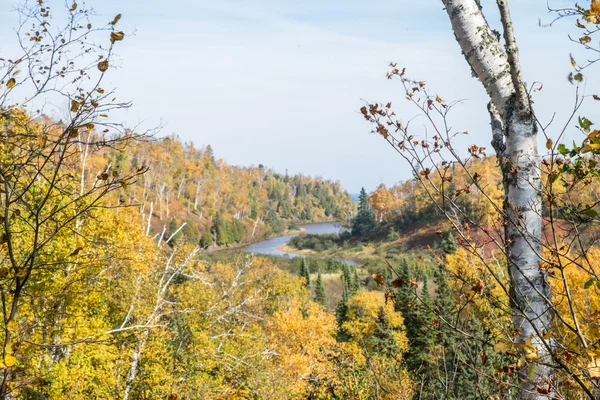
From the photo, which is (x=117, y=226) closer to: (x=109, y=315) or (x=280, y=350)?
(x=109, y=315)

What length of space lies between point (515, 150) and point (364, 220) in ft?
205

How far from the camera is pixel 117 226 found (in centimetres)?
938

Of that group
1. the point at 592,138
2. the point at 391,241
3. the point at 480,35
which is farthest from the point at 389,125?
the point at 391,241

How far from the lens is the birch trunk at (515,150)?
198cm

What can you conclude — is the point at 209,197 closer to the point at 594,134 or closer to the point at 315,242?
the point at 315,242

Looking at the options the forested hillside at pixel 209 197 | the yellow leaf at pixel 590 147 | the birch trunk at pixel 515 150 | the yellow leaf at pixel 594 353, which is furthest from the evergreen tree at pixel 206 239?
the yellow leaf at pixel 594 353

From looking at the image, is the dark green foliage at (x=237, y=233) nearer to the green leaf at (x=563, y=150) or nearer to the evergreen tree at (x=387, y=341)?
the evergreen tree at (x=387, y=341)

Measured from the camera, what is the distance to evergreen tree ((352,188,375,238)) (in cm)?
6275

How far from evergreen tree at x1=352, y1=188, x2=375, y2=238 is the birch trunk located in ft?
198

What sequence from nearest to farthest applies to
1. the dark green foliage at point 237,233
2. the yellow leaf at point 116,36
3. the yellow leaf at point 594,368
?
the yellow leaf at point 594,368 → the yellow leaf at point 116,36 → the dark green foliage at point 237,233

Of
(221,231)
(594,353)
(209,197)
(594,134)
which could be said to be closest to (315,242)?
(221,231)

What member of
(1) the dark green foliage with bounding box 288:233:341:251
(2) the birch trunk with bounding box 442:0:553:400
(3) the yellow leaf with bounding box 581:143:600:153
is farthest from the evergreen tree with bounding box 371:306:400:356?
(1) the dark green foliage with bounding box 288:233:341:251

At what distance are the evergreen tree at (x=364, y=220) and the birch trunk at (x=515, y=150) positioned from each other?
198ft

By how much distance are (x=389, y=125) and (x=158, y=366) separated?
29.0 feet
